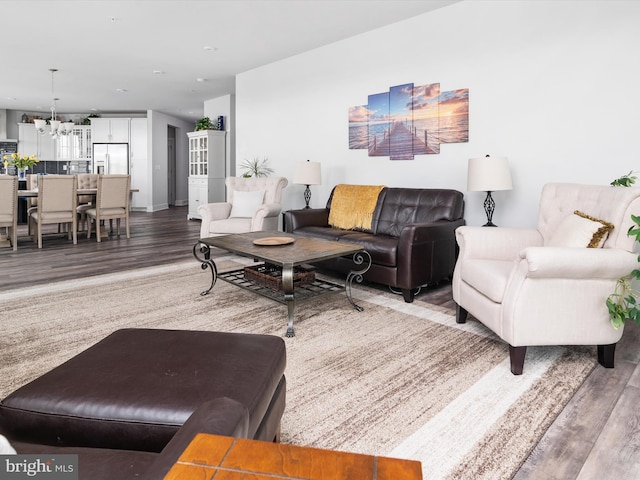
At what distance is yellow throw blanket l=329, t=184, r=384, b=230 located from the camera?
4312 millimetres

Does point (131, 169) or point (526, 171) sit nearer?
point (526, 171)

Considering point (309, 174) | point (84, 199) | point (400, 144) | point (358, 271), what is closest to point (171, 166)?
point (84, 199)

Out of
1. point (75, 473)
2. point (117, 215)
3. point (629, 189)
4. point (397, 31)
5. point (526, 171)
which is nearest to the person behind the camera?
point (75, 473)

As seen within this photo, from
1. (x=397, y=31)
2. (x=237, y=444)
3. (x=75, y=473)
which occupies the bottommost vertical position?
(x=75, y=473)

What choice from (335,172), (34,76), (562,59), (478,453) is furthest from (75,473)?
(34,76)

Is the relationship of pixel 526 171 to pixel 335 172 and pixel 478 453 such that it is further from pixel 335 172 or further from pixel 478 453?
pixel 478 453

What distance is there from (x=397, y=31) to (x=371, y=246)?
255 cm

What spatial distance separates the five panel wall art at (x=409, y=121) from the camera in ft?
13.6

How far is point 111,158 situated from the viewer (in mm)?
11148

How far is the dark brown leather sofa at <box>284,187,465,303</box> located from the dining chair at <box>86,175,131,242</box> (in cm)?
317

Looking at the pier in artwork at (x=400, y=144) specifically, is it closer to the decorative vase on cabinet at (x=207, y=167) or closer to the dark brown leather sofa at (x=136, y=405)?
the dark brown leather sofa at (x=136, y=405)

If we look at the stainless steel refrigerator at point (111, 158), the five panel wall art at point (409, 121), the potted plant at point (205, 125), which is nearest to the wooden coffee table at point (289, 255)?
the five panel wall art at point (409, 121)

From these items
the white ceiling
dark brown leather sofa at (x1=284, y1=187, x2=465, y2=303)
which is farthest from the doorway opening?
dark brown leather sofa at (x1=284, y1=187, x2=465, y2=303)

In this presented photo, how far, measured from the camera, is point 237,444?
0.64 m
